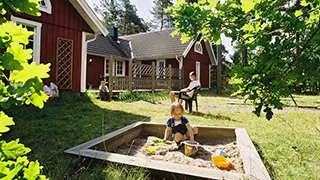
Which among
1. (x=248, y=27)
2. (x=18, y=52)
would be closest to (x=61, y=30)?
(x=248, y=27)

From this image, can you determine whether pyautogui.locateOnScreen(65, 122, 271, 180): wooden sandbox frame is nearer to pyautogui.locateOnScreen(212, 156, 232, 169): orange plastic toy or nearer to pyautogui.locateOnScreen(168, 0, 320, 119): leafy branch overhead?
pyautogui.locateOnScreen(212, 156, 232, 169): orange plastic toy

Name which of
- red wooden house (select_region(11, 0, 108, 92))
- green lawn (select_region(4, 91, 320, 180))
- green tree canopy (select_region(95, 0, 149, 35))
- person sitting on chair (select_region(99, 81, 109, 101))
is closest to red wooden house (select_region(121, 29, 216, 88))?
person sitting on chair (select_region(99, 81, 109, 101))

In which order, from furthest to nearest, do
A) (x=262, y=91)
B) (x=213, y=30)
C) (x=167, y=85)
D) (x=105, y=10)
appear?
(x=105, y=10), (x=167, y=85), (x=213, y=30), (x=262, y=91)

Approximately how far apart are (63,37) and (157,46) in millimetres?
11797

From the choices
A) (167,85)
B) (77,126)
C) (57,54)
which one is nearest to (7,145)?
(77,126)

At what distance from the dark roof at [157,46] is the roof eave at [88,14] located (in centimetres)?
897

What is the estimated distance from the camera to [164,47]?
1898 centimetres

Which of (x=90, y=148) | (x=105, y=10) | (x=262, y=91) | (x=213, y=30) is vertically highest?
(x=105, y=10)

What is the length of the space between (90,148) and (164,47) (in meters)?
16.6

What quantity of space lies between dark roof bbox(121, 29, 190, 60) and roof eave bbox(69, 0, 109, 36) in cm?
897

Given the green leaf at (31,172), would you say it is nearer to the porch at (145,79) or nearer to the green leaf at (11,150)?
the green leaf at (11,150)

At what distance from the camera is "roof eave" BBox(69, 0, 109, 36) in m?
8.60

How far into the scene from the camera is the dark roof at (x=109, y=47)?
15830 millimetres

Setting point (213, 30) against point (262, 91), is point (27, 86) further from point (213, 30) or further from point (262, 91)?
point (213, 30)
